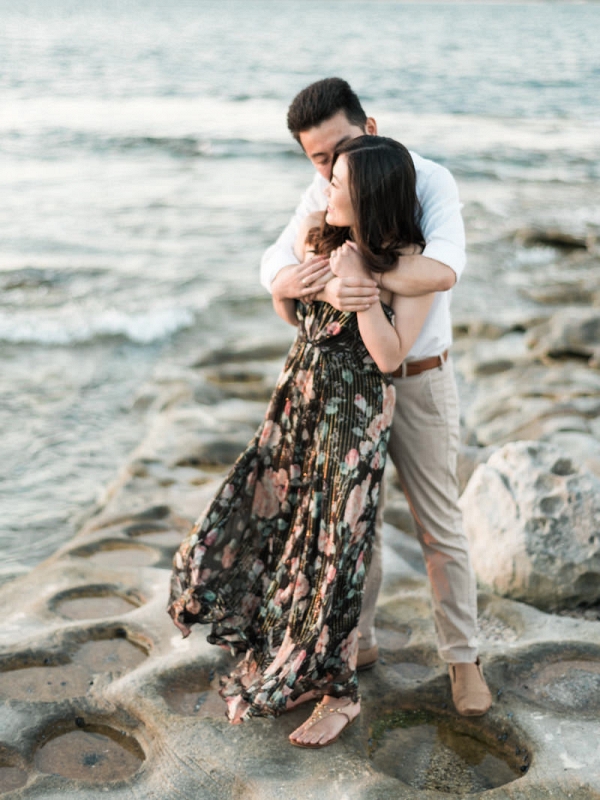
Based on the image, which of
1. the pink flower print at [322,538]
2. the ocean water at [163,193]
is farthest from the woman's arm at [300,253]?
the ocean water at [163,193]

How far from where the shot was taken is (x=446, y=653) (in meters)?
2.99

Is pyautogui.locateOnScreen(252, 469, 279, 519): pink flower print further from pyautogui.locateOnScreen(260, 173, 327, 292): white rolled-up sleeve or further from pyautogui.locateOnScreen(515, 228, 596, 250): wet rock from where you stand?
pyautogui.locateOnScreen(515, 228, 596, 250): wet rock

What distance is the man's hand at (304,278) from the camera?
8.83 feet

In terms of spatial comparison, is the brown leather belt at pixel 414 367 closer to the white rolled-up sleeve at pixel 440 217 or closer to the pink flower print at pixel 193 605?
the white rolled-up sleeve at pixel 440 217

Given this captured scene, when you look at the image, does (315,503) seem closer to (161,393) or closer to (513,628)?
(513,628)

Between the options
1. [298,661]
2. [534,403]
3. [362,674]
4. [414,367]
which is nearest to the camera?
[298,661]

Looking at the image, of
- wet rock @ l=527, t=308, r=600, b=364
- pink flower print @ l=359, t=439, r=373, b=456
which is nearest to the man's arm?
pink flower print @ l=359, t=439, r=373, b=456

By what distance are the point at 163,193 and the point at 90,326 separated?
712cm

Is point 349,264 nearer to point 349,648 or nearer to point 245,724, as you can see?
point 349,648

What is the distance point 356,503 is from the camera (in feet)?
8.91

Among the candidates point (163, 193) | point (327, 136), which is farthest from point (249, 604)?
point (163, 193)

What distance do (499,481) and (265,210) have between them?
36.3ft

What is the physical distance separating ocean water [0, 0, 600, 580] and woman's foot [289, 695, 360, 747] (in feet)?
6.86

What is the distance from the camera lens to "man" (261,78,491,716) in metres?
2.67
